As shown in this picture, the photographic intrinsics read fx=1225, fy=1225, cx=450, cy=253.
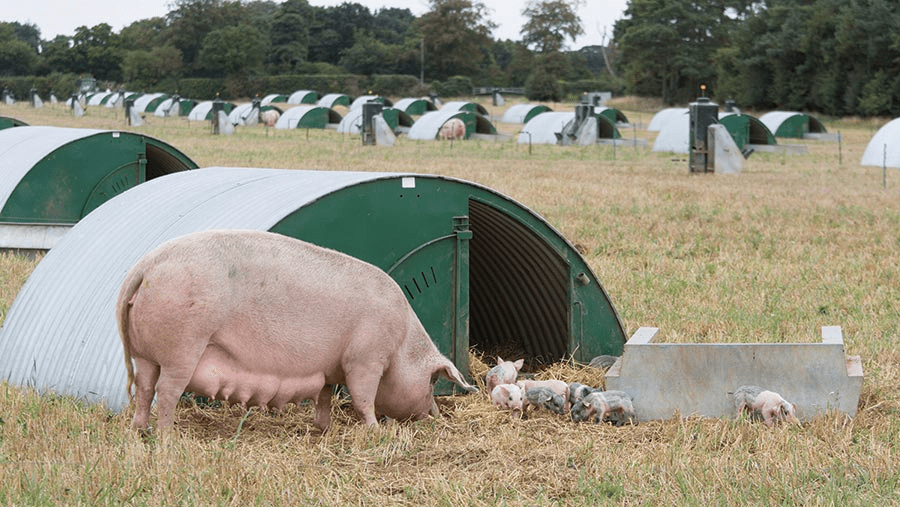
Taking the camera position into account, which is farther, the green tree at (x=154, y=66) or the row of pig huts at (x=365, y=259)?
the green tree at (x=154, y=66)

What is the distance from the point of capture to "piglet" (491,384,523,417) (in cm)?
679

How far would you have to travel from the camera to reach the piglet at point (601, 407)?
6.74 m

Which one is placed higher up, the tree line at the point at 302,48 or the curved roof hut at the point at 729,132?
the tree line at the point at 302,48

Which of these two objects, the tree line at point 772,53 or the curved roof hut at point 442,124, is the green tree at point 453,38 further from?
the curved roof hut at point 442,124

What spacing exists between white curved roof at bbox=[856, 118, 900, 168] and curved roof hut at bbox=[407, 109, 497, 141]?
15.9m

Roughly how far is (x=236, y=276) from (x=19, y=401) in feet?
4.96

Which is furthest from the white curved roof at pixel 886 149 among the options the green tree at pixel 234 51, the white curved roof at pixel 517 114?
the green tree at pixel 234 51

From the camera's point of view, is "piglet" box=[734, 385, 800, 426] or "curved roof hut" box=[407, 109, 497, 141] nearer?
"piglet" box=[734, 385, 800, 426]

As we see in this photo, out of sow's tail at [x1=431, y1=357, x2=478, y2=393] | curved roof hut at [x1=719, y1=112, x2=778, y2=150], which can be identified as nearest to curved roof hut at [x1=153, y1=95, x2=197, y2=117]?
curved roof hut at [x1=719, y1=112, x2=778, y2=150]

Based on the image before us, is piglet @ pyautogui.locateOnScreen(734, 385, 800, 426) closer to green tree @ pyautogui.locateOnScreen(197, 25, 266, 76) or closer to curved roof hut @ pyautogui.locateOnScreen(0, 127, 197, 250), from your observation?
curved roof hut @ pyautogui.locateOnScreen(0, 127, 197, 250)

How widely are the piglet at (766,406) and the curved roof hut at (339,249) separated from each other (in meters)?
1.59

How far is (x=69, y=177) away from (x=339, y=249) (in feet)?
24.6

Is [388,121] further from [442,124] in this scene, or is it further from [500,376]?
[500,376]

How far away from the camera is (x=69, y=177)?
13438 millimetres
